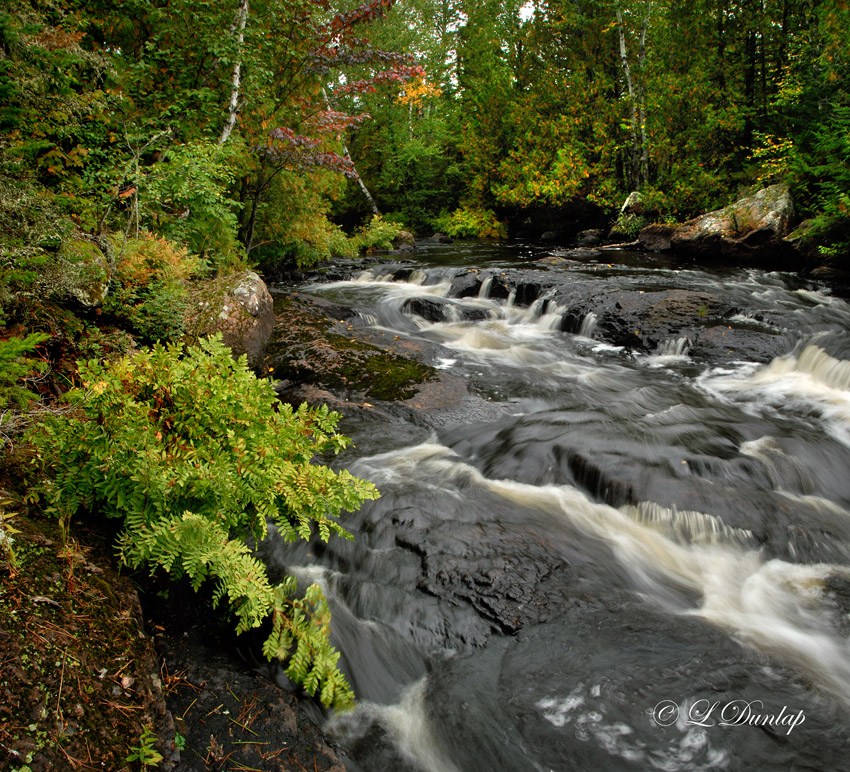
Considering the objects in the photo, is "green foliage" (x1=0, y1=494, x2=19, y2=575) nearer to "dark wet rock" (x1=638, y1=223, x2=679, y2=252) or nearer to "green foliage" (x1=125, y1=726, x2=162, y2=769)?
"green foliage" (x1=125, y1=726, x2=162, y2=769)

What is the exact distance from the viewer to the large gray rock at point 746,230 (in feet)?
44.4

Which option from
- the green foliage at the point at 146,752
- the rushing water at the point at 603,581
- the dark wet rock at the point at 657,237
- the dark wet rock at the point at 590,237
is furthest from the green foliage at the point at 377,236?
the green foliage at the point at 146,752

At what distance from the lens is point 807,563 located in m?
4.23

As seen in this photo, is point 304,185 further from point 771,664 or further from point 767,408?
point 771,664

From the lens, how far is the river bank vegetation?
259 cm

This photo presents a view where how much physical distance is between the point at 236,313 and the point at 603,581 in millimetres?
5886

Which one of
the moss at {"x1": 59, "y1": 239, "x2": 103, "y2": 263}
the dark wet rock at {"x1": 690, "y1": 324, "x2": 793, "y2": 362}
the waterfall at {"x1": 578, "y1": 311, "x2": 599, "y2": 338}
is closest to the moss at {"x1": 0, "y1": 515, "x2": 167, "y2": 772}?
the moss at {"x1": 59, "y1": 239, "x2": 103, "y2": 263}

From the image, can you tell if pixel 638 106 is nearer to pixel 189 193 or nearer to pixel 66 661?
pixel 189 193

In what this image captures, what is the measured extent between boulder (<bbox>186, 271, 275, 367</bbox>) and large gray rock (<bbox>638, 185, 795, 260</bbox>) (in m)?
12.8

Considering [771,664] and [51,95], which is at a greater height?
[51,95]

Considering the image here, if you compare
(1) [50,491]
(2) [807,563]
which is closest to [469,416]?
(2) [807,563]

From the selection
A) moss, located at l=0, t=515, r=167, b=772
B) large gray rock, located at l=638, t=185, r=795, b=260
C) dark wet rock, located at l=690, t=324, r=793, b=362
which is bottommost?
moss, located at l=0, t=515, r=167, b=772

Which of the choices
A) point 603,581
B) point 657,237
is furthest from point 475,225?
point 603,581

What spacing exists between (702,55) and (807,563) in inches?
794
